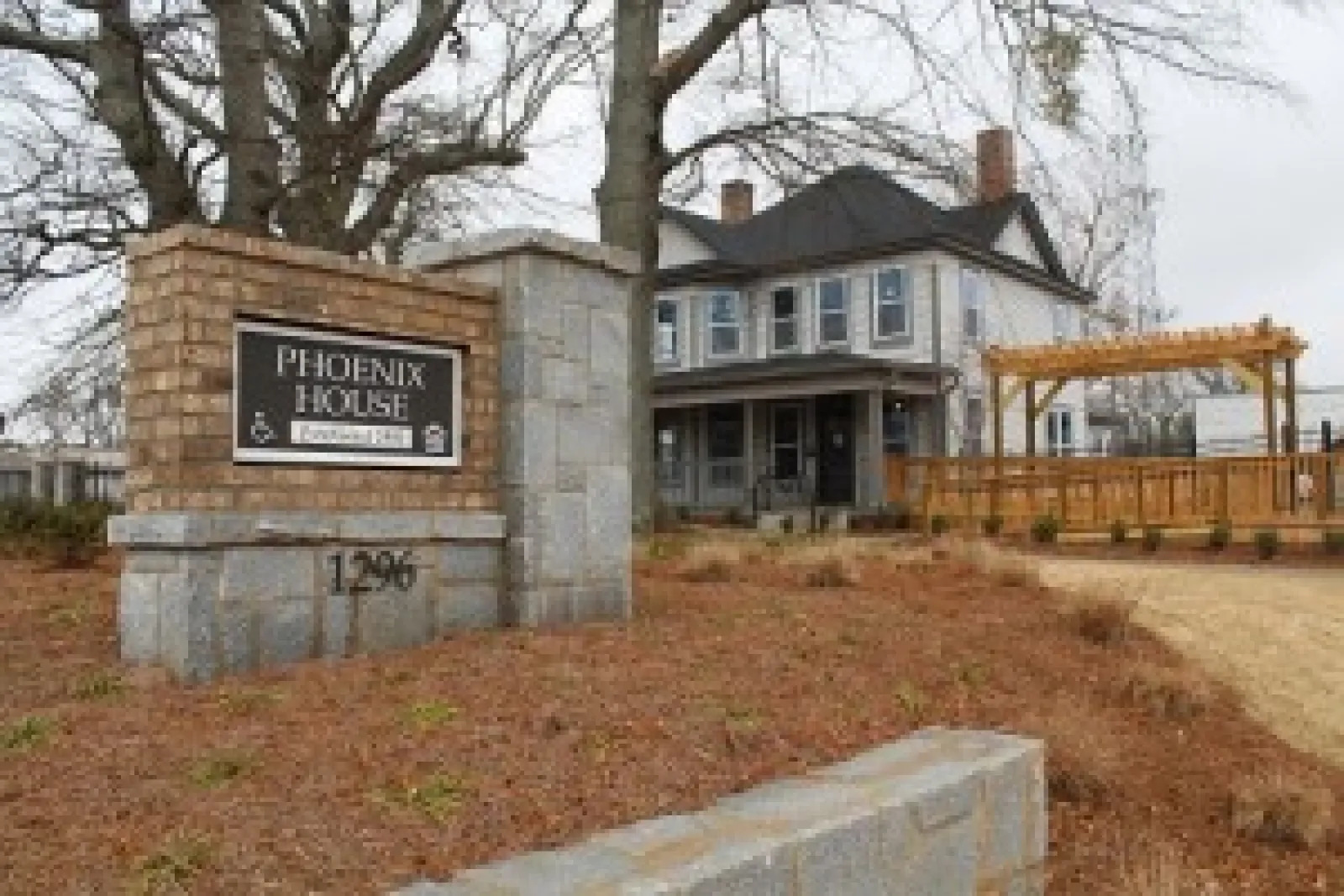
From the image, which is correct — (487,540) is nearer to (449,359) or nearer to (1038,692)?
(449,359)

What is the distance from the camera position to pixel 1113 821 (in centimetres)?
528

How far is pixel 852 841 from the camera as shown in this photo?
11.8 feet

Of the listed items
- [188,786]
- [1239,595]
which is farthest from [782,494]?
[188,786]

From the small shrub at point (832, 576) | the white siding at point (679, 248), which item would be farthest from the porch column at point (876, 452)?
the small shrub at point (832, 576)

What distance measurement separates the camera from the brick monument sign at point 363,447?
4.62 meters

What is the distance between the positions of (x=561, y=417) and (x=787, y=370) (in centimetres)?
1912

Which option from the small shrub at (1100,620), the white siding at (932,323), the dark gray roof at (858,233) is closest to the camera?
the small shrub at (1100,620)

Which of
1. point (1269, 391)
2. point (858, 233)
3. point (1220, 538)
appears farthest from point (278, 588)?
point (858, 233)

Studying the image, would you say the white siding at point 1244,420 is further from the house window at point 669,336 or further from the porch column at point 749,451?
the house window at point 669,336

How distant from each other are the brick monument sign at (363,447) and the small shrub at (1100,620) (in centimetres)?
317

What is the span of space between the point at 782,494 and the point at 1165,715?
66.7ft

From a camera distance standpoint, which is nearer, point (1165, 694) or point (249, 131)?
point (1165, 694)

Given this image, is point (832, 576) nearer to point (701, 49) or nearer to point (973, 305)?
point (701, 49)

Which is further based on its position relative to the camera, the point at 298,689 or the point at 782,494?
the point at 782,494
